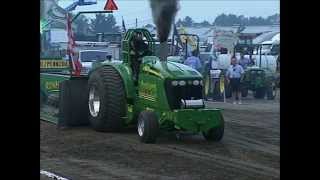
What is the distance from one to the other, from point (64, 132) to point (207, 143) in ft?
8.05

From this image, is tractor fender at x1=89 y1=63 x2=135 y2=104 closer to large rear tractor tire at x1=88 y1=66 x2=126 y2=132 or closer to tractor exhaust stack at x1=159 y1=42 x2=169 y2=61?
large rear tractor tire at x1=88 y1=66 x2=126 y2=132

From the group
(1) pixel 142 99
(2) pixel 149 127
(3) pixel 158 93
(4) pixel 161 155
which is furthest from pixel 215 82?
(4) pixel 161 155

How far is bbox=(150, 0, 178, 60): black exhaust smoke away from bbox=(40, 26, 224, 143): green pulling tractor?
1.07ft

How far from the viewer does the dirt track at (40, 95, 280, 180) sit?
20.2 ft

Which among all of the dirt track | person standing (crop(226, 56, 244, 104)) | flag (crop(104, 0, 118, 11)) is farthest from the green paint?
person standing (crop(226, 56, 244, 104))

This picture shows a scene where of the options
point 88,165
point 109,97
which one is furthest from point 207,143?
point 88,165

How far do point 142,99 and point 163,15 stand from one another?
1309 mm

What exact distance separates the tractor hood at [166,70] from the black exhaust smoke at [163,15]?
37 cm

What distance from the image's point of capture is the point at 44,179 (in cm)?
558

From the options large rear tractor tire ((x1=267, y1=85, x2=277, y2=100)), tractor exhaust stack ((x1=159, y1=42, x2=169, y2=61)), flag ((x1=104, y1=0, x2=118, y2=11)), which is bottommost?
large rear tractor tire ((x1=267, y1=85, x2=277, y2=100))

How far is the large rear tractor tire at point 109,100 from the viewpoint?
8.70m

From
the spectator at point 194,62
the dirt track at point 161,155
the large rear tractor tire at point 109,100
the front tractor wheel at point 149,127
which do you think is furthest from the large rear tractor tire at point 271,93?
the front tractor wheel at point 149,127
